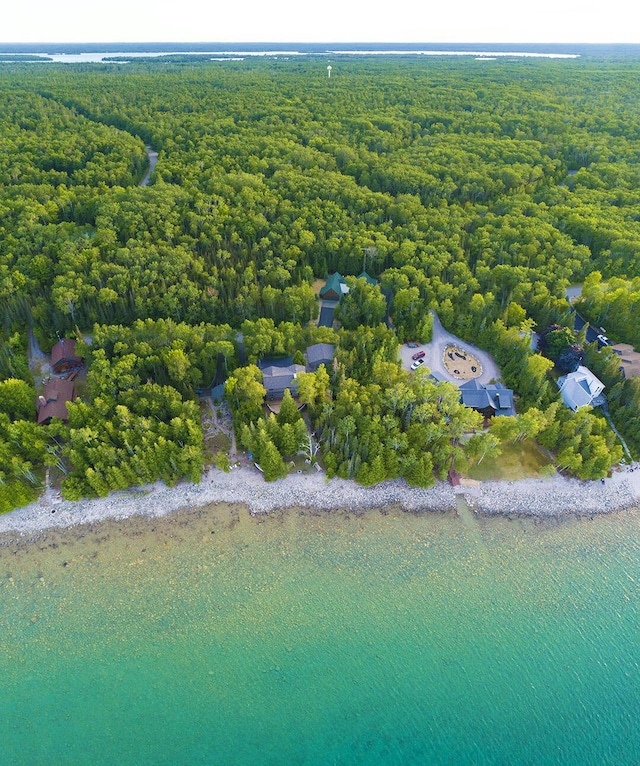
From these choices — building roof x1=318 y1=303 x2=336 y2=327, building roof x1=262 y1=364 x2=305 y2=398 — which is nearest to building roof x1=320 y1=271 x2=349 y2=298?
building roof x1=318 y1=303 x2=336 y2=327

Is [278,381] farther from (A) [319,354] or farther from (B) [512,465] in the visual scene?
(B) [512,465]

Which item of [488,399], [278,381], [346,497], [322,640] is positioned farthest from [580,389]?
[322,640]

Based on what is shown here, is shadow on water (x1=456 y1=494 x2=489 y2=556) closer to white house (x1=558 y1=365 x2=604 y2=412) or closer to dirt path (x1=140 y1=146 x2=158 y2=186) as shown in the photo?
white house (x1=558 y1=365 x2=604 y2=412)

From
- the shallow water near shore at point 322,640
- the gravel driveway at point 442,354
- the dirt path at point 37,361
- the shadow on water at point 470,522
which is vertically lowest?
the shallow water near shore at point 322,640

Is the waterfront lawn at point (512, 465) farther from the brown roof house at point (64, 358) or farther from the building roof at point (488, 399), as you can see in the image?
→ the brown roof house at point (64, 358)

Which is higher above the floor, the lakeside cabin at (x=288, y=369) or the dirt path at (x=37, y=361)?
the lakeside cabin at (x=288, y=369)

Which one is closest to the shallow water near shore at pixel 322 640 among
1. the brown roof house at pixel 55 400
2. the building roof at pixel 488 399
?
the building roof at pixel 488 399

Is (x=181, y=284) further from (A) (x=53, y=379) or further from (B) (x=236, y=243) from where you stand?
(A) (x=53, y=379)
